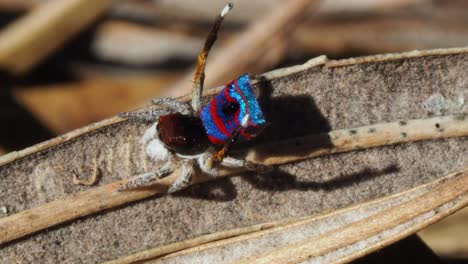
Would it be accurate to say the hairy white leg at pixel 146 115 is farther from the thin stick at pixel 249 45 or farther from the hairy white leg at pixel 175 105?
the thin stick at pixel 249 45

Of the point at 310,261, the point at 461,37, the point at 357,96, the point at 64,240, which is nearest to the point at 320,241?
the point at 310,261

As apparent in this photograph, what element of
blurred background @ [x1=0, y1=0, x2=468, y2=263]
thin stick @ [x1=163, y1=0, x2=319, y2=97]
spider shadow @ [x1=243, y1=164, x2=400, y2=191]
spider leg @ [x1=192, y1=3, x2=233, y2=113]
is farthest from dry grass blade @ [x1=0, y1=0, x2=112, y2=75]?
spider shadow @ [x1=243, y1=164, x2=400, y2=191]

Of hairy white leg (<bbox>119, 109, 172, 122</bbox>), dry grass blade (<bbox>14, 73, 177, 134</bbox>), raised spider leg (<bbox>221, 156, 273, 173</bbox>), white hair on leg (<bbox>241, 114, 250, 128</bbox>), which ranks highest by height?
dry grass blade (<bbox>14, 73, 177, 134</bbox>)

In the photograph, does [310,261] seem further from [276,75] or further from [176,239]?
[276,75]

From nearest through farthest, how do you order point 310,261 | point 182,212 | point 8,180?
point 310,261
point 8,180
point 182,212

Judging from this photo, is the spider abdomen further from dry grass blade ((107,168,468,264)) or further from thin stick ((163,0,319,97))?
thin stick ((163,0,319,97))

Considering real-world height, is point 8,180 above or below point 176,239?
above

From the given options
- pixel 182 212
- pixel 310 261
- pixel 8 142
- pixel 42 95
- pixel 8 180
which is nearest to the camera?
pixel 310 261
